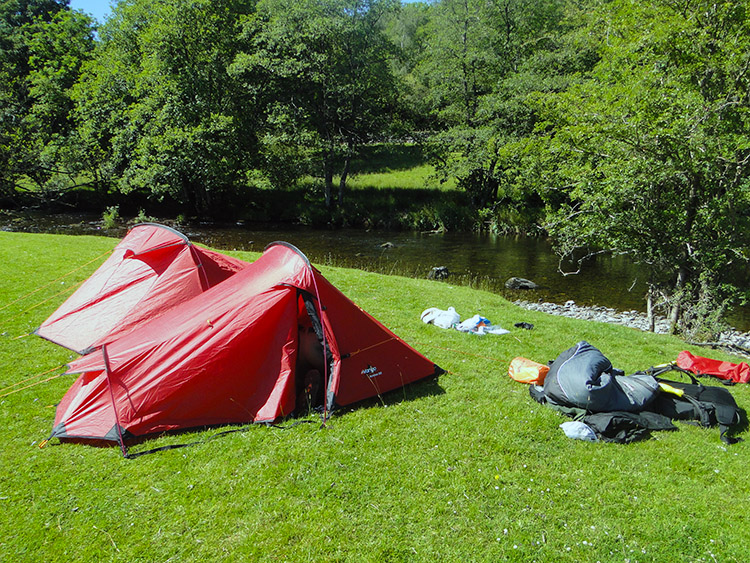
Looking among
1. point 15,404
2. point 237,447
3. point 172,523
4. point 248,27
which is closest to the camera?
point 172,523

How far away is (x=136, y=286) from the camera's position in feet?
30.9

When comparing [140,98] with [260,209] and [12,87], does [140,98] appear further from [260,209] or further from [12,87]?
[12,87]

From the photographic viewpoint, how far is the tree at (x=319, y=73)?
101 feet

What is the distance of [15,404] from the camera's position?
6844 mm

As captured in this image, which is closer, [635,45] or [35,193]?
[635,45]

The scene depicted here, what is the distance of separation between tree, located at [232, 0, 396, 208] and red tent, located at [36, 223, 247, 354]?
76.8 feet

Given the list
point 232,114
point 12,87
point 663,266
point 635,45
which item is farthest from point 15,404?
point 12,87

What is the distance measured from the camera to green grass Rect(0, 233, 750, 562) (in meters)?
4.64

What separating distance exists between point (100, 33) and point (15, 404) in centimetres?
4235

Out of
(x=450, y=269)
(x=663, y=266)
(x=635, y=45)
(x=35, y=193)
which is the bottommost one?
(x=450, y=269)

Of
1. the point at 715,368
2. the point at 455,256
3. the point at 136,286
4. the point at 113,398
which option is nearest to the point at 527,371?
the point at 715,368

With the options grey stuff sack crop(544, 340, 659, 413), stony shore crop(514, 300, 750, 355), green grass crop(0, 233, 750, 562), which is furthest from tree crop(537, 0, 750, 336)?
green grass crop(0, 233, 750, 562)

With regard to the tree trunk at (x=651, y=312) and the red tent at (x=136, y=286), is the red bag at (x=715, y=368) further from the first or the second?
the red tent at (x=136, y=286)

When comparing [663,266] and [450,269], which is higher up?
[663,266]
